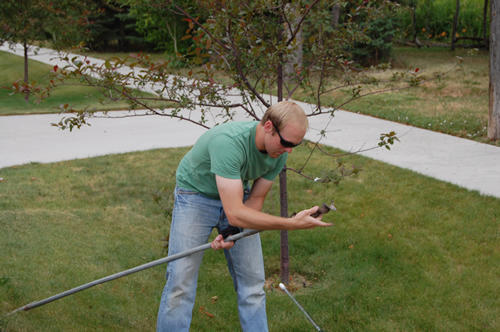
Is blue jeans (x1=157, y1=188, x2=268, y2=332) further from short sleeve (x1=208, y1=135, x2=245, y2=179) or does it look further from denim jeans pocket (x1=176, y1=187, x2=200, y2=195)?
short sleeve (x1=208, y1=135, x2=245, y2=179)

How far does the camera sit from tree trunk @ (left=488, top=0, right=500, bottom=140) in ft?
25.2

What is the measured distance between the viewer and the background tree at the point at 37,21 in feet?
37.9

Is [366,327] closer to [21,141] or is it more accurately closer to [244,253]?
[244,253]

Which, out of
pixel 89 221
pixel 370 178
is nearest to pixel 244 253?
pixel 89 221

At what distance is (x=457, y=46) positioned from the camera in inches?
960

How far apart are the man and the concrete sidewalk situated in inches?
149

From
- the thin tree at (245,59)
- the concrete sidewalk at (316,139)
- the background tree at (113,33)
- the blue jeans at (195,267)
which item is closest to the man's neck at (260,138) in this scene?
the blue jeans at (195,267)

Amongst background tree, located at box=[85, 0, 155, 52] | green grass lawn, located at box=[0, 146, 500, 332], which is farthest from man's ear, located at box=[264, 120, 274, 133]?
background tree, located at box=[85, 0, 155, 52]

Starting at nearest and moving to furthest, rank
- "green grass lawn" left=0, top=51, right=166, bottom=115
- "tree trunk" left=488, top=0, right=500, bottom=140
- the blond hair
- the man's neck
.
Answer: the blond hair, the man's neck, "tree trunk" left=488, top=0, right=500, bottom=140, "green grass lawn" left=0, top=51, right=166, bottom=115

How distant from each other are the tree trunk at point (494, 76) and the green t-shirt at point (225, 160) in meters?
6.18

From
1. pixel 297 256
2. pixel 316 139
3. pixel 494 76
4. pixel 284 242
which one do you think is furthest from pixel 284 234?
pixel 494 76

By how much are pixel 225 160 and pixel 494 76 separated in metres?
6.82

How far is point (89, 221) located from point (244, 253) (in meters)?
2.65

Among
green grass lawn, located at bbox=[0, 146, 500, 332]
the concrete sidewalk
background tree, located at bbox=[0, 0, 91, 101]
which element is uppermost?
background tree, located at bbox=[0, 0, 91, 101]
